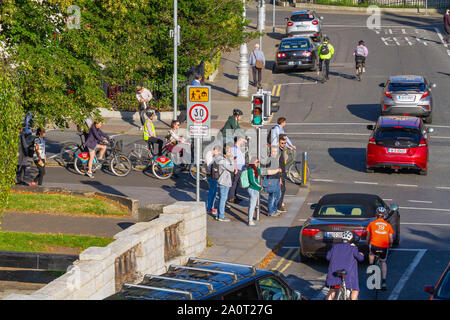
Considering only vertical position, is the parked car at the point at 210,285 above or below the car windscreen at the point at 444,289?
above

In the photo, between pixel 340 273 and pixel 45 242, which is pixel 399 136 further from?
pixel 340 273

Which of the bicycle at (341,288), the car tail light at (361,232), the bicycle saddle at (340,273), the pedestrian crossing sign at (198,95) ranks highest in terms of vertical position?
the pedestrian crossing sign at (198,95)

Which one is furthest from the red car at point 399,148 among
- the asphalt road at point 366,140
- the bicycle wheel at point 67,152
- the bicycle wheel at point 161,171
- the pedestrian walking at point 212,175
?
the bicycle wheel at point 67,152

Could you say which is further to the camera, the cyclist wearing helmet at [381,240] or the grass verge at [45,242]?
the grass verge at [45,242]

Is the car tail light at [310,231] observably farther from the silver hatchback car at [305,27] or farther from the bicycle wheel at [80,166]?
the silver hatchback car at [305,27]

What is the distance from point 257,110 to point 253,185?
1.91m

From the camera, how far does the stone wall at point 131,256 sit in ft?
35.0

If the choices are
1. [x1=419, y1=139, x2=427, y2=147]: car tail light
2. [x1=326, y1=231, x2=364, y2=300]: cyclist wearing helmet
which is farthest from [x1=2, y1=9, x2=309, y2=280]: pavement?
[x1=326, y1=231, x2=364, y2=300]: cyclist wearing helmet

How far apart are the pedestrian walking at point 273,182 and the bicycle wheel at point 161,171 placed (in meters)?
4.80

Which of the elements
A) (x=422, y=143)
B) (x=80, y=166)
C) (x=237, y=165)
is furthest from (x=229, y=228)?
(x=422, y=143)

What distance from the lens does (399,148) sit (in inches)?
938

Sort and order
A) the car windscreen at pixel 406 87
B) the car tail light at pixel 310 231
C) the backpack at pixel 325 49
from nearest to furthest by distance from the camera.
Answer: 1. the car tail light at pixel 310 231
2. the car windscreen at pixel 406 87
3. the backpack at pixel 325 49

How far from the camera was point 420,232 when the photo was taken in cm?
1834
